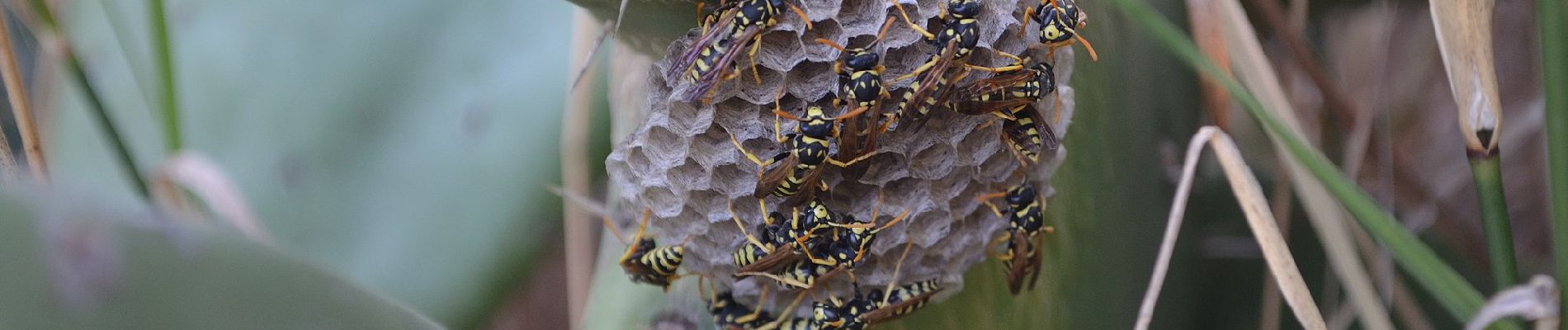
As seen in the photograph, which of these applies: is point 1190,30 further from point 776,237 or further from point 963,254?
point 776,237

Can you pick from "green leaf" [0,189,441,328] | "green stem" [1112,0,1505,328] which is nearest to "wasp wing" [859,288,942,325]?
"green stem" [1112,0,1505,328]

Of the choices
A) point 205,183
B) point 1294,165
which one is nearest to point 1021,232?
point 1294,165

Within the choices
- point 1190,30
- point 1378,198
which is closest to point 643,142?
point 1190,30

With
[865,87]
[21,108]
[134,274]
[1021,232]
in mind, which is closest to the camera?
[134,274]

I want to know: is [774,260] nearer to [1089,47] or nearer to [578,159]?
[1089,47]

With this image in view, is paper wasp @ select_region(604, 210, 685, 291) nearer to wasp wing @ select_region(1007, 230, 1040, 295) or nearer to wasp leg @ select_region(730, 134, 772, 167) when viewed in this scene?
wasp leg @ select_region(730, 134, 772, 167)

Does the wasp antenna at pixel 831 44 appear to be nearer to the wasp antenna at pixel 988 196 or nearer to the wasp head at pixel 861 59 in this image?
the wasp head at pixel 861 59
